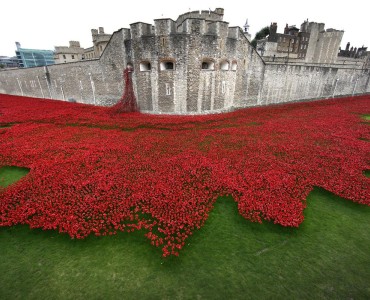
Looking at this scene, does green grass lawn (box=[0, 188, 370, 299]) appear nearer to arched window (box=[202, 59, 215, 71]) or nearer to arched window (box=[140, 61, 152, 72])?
arched window (box=[202, 59, 215, 71])

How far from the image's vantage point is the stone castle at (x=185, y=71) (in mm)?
17484

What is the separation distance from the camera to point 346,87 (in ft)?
117

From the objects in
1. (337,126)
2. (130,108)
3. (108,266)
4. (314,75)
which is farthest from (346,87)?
(108,266)

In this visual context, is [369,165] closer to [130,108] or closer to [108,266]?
[108,266]

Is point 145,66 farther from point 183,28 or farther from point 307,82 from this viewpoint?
point 307,82

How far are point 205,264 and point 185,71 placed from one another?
16607 millimetres

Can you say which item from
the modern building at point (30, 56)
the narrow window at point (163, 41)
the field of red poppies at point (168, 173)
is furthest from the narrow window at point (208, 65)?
the modern building at point (30, 56)

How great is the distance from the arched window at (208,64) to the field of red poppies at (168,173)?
667cm

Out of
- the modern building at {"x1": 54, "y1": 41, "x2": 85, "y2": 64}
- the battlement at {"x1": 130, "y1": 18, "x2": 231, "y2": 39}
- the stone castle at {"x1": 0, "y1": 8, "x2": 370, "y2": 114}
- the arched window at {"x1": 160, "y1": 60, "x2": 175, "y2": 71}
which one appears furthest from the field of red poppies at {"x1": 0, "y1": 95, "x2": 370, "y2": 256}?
the modern building at {"x1": 54, "y1": 41, "x2": 85, "y2": 64}

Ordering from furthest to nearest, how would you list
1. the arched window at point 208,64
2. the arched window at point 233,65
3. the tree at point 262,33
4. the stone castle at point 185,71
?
1. the tree at point 262,33
2. the arched window at point 233,65
3. the arched window at point 208,64
4. the stone castle at point 185,71

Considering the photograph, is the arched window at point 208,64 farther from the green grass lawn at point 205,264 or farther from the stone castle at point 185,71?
the green grass lawn at point 205,264

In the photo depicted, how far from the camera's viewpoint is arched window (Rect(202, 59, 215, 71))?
1859 centimetres

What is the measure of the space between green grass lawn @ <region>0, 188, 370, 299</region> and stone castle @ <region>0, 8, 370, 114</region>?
15.2 metres

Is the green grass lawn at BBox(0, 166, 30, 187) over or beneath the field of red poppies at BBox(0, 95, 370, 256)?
beneath
